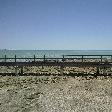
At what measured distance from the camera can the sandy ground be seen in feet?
30.2

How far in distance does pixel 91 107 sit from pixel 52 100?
6.05 ft

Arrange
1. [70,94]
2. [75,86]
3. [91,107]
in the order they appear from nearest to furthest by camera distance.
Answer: [91,107] → [70,94] → [75,86]

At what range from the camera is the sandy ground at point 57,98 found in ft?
30.2

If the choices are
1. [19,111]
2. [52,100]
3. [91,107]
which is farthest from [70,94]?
[19,111]

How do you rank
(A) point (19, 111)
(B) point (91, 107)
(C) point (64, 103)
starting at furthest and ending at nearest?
(C) point (64, 103) < (B) point (91, 107) < (A) point (19, 111)

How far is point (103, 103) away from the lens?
32.7ft

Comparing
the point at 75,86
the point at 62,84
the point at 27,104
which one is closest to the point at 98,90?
the point at 75,86

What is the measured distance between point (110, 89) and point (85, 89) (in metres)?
1.30

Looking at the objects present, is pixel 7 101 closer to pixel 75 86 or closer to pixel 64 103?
pixel 64 103

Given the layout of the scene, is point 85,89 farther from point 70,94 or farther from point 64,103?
point 64,103

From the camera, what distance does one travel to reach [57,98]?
10.8 metres

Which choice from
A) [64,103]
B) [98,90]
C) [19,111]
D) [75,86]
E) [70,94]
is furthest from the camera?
[75,86]

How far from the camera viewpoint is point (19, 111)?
873cm

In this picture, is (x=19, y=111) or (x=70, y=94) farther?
(x=70, y=94)
